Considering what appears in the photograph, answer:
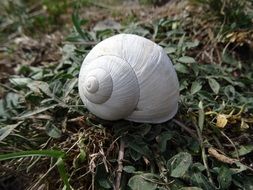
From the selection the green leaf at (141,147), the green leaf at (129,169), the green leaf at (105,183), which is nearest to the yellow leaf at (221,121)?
the green leaf at (141,147)

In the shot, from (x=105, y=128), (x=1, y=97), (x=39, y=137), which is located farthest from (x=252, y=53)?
(x=1, y=97)

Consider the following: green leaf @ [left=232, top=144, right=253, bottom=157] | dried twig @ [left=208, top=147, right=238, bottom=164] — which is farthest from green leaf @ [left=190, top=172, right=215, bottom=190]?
green leaf @ [left=232, top=144, right=253, bottom=157]

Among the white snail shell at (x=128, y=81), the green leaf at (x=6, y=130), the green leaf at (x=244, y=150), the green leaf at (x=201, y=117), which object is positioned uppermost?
the white snail shell at (x=128, y=81)

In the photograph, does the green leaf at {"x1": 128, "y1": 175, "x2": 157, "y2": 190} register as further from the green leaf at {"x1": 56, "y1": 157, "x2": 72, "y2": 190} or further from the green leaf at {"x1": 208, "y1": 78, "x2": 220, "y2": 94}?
the green leaf at {"x1": 208, "y1": 78, "x2": 220, "y2": 94}

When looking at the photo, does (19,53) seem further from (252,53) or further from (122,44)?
(252,53)

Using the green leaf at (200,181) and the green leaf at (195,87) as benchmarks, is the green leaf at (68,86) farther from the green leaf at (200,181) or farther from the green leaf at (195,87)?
the green leaf at (200,181)

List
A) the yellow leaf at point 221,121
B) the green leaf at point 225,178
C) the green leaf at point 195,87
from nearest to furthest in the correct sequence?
the green leaf at point 225,178 → the yellow leaf at point 221,121 → the green leaf at point 195,87
